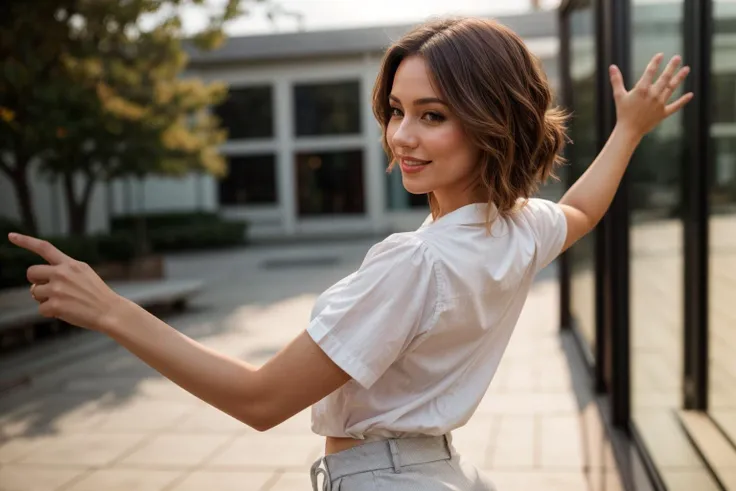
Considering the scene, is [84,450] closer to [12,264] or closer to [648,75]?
[648,75]

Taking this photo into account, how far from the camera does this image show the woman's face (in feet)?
4.91

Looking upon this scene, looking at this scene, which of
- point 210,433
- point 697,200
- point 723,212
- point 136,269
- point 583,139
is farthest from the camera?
point 136,269

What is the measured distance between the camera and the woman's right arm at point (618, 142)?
73.2 inches

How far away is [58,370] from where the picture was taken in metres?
7.00

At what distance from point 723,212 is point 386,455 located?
2.24 m

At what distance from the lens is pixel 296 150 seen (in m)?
23.5

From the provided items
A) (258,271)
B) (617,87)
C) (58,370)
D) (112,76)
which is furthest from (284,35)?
(617,87)

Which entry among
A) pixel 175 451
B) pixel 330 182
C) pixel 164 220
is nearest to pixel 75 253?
pixel 175 451

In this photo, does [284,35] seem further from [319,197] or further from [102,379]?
[102,379]

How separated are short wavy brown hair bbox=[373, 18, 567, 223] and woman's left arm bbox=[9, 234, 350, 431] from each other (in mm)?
447

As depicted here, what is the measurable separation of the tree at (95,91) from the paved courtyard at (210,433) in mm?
A: 3651

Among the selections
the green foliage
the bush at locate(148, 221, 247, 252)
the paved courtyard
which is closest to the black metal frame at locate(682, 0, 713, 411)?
the paved courtyard

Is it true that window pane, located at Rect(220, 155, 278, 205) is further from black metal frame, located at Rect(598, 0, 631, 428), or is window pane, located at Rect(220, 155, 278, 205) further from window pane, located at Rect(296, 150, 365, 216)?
black metal frame, located at Rect(598, 0, 631, 428)

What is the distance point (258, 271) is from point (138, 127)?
3914mm
